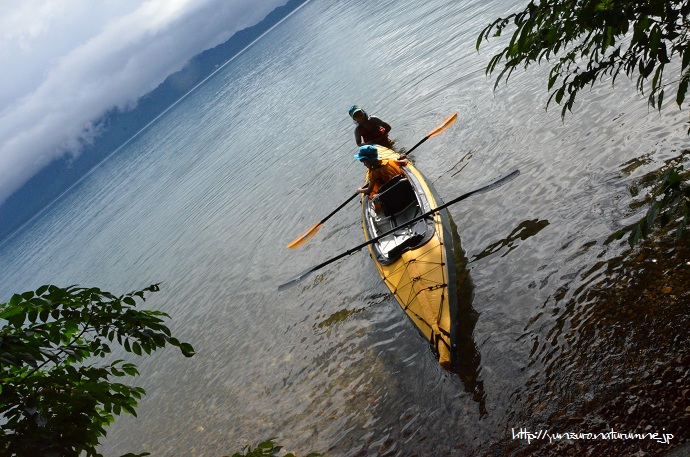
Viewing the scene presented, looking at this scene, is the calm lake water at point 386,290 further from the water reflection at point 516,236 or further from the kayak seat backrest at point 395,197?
the kayak seat backrest at point 395,197

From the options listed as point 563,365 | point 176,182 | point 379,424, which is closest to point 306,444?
point 379,424

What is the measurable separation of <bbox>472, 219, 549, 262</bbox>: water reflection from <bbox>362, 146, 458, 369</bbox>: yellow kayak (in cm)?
99

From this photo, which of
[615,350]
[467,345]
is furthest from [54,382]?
[467,345]

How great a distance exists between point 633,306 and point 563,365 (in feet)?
4.09

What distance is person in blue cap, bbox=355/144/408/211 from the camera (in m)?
12.5

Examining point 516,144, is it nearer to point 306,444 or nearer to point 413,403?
point 413,403

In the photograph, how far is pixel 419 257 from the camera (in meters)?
9.43

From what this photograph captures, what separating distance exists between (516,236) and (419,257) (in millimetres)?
2436

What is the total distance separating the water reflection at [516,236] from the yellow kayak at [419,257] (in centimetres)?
99

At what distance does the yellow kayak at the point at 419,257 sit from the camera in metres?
8.30

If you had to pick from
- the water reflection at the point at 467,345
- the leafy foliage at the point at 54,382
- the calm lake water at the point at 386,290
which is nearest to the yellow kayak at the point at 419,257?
the water reflection at the point at 467,345

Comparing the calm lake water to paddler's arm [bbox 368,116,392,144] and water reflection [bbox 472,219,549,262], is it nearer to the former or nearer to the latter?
water reflection [bbox 472,219,549,262]

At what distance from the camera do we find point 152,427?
12797 mm

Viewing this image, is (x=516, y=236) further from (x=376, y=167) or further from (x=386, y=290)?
(x=376, y=167)
